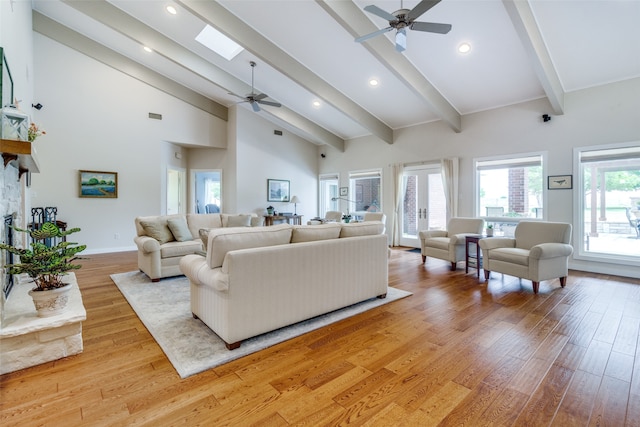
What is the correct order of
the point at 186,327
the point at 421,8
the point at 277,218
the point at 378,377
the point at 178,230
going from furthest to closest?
the point at 277,218, the point at 178,230, the point at 421,8, the point at 186,327, the point at 378,377

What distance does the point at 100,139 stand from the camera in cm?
653

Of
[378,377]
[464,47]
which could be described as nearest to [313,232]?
[378,377]

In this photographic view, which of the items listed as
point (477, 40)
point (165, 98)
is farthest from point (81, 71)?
point (477, 40)

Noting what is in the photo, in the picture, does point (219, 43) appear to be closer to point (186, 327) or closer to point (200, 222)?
point (200, 222)

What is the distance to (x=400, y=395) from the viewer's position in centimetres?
179

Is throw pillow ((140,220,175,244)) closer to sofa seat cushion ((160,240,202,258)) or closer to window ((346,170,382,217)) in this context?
sofa seat cushion ((160,240,202,258))

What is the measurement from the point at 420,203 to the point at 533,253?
365 centimetres

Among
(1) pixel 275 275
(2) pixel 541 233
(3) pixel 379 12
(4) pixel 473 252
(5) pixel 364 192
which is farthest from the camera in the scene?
(5) pixel 364 192

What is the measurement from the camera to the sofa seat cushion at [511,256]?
3867mm

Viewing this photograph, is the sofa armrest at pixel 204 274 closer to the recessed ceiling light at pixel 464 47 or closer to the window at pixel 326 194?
the recessed ceiling light at pixel 464 47

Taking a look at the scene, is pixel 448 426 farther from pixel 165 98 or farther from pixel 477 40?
pixel 165 98

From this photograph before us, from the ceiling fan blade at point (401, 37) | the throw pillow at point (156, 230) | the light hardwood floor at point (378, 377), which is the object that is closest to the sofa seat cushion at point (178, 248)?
the throw pillow at point (156, 230)

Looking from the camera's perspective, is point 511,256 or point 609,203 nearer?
point 511,256

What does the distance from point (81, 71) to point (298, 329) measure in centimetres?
724
